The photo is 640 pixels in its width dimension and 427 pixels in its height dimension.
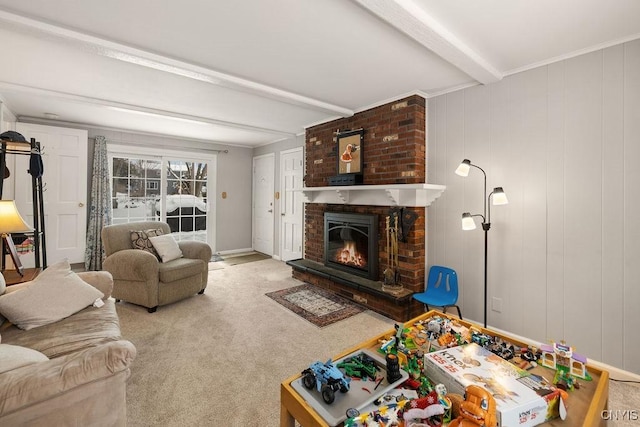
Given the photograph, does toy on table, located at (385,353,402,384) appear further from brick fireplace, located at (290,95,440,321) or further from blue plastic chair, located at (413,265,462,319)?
brick fireplace, located at (290,95,440,321)

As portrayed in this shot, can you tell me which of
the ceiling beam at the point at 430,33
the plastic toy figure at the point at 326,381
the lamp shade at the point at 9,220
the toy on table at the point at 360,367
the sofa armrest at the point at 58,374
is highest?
the ceiling beam at the point at 430,33

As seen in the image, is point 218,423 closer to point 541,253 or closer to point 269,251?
point 541,253

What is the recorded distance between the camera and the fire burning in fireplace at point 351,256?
350 centimetres

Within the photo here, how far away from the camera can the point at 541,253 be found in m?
2.35

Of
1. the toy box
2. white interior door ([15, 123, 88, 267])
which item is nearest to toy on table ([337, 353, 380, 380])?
the toy box

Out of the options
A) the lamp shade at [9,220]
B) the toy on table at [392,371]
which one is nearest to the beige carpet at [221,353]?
the toy on table at [392,371]

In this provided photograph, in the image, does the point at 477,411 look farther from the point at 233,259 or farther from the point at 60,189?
the point at 60,189

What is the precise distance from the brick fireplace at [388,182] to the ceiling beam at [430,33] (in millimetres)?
748

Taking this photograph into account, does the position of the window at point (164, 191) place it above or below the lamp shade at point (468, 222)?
above

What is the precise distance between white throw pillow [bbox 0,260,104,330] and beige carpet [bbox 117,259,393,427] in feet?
1.99

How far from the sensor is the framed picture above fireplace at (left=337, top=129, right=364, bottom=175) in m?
3.56

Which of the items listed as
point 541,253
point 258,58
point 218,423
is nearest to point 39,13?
point 258,58

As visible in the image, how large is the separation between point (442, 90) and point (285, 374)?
114 inches

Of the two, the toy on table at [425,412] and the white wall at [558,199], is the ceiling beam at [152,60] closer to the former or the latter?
the white wall at [558,199]
